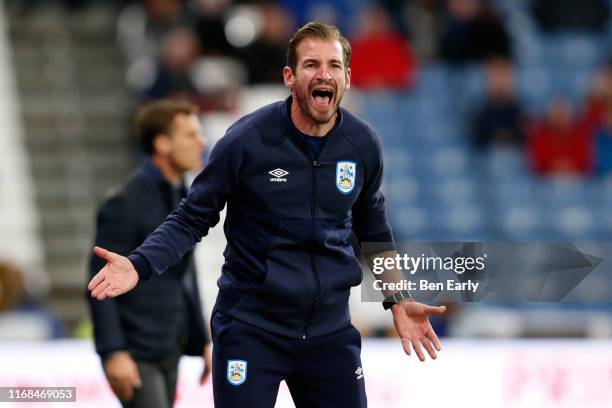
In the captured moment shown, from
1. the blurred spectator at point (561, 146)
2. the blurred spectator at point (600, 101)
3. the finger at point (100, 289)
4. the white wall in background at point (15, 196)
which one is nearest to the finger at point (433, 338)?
the finger at point (100, 289)

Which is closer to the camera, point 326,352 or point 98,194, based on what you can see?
point 326,352

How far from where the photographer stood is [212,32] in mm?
12969

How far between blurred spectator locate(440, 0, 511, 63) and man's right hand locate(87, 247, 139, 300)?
9404mm

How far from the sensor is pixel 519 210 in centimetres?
1230

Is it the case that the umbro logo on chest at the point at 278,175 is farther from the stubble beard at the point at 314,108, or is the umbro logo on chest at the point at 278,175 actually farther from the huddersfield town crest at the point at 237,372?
the huddersfield town crest at the point at 237,372

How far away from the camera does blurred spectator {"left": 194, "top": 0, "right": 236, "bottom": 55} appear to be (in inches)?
510

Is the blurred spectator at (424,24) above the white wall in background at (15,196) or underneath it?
above

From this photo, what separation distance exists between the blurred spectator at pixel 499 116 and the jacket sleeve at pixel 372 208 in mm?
8148

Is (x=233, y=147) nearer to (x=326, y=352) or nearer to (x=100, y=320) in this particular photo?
(x=326, y=352)

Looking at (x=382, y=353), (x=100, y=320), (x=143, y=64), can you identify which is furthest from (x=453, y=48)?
(x=100, y=320)

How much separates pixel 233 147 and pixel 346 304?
0.69 meters

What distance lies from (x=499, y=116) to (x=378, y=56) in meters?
1.39

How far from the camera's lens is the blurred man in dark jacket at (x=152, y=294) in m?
5.38

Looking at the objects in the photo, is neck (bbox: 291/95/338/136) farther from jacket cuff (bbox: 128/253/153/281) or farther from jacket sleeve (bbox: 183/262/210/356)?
jacket sleeve (bbox: 183/262/210/356)
